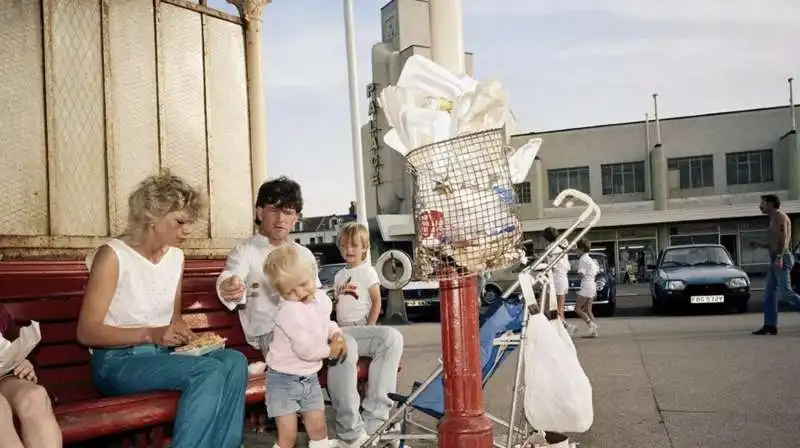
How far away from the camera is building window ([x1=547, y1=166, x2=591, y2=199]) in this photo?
126 feet

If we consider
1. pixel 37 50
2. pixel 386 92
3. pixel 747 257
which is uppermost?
pixel 37 50

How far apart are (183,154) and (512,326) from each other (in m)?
3.79

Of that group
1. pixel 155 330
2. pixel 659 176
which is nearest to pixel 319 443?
pixel 155 330

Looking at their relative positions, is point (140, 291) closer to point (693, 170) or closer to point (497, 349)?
point (497, 349)

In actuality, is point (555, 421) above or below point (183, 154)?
below

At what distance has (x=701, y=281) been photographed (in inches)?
569

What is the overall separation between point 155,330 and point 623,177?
36569 mm

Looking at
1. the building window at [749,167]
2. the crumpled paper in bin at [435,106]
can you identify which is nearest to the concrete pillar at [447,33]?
the crumpled paper in bin at [435,106]

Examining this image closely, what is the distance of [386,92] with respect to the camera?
2.96 meters

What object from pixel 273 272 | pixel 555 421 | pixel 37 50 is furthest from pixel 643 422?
pixel 37 50

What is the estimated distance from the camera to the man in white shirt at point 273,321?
4.38 meters

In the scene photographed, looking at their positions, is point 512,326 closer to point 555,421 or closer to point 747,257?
point 555,421

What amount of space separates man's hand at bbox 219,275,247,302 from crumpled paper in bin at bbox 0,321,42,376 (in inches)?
49.3

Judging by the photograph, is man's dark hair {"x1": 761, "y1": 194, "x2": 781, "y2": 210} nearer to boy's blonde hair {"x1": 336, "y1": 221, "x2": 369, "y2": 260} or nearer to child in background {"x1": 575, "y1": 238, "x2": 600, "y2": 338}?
child in background {"x1": 575, "y1": 238, "x2": 600, "y2": 338}
